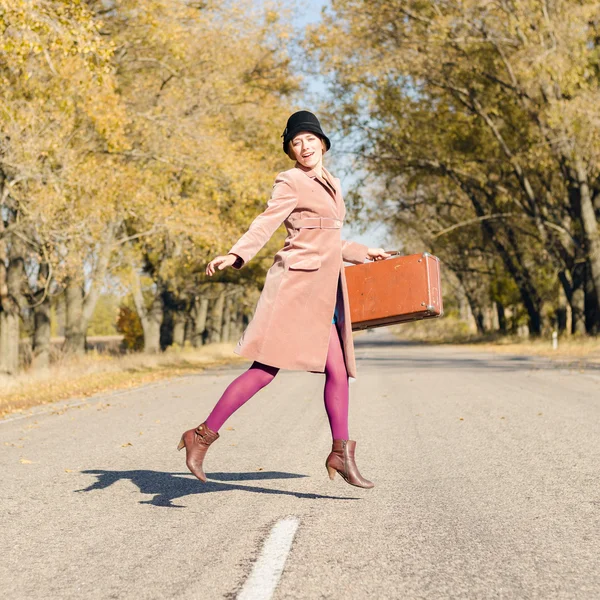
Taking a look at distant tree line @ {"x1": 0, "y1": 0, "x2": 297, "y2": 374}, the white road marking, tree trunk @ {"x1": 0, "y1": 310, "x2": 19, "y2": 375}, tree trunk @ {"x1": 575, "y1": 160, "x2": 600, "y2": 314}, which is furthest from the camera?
tree trunk @ {"x1": 575, "y1": 160, "x2": 600, "y2": 314}

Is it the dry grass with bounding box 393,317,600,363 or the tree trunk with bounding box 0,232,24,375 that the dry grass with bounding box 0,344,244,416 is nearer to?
the tree trunk with bounding box 0,232,24,375

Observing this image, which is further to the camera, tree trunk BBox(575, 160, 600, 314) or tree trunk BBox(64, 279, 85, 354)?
tree trunk BBox(575, 160, 600, 314)

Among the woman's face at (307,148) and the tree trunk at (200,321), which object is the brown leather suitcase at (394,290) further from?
the tree trunk at (200,321)

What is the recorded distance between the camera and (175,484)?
20.6ft

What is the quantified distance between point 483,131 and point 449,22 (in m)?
6.19

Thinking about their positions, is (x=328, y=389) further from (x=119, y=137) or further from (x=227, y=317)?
(x=227, y=317)

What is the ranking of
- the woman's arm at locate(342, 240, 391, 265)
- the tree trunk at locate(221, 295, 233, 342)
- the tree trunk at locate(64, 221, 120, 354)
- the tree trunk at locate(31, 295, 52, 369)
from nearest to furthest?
the woman's arm at locate(342, 240, 391, 265) < the tree trunk at locate(31, 295, 52, 369) < the tree trunk at locate(64, 221, 120, 354) < the tree trunk at locate(221, 295, 233, 342)

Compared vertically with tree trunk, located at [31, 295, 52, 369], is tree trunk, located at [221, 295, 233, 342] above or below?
above

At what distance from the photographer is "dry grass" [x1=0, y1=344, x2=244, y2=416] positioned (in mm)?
15047

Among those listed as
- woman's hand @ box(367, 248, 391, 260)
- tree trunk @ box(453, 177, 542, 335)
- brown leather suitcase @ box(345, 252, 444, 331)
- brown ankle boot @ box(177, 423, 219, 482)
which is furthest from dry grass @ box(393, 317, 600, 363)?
brown ankle boot @ box(177, 423, 219, 482)

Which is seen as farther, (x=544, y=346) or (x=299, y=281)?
(x=544, y=346)

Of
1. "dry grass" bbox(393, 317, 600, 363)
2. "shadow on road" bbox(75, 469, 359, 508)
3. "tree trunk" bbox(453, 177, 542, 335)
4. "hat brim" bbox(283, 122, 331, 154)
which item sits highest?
"tree trunk" bbox(453, 177, 542, 335)

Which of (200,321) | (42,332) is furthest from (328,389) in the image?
(200,321)

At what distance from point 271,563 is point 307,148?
8.00ft
